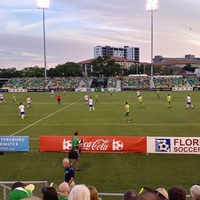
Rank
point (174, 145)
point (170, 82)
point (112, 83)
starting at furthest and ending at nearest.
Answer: point (112, 83)
point (170, 82)
point (174, 145)

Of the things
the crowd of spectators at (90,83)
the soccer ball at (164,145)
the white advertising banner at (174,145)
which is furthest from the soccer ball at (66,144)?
the crowd of spectators at (90,83)

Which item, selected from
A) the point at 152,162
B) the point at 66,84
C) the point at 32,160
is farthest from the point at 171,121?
the point at 66,84

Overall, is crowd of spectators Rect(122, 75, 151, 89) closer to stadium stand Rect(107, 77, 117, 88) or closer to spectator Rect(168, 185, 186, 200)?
stadium stand Rect(107, 77, 117, 88)

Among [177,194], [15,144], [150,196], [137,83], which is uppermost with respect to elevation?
[137,83]

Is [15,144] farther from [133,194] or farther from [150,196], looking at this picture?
[150,196]

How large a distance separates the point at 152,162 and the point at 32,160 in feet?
19.7

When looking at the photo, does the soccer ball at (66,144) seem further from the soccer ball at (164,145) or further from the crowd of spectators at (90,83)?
the crowd of spectators at (90,83)

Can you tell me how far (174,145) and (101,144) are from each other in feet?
12.7

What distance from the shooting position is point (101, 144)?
1661cm

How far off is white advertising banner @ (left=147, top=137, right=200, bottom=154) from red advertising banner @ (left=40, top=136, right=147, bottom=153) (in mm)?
426

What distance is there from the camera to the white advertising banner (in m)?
15.9

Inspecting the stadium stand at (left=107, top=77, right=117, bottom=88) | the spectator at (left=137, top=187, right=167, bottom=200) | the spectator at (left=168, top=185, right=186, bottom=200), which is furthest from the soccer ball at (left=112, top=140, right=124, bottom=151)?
the stadium stand at (left=107, top=77, right=117, bottom=88)

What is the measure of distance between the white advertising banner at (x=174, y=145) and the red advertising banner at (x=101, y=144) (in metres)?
0.43

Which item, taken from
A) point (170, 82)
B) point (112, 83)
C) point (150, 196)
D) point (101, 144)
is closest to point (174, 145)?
point (101, 144)
